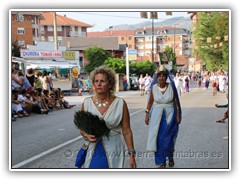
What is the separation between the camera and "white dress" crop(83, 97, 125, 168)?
5828 mm

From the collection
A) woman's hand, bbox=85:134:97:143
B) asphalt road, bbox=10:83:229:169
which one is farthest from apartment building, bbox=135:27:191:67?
woman's hand, bbox=85:134:97:143

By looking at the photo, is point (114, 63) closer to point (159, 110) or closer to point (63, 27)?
point (63, 27)

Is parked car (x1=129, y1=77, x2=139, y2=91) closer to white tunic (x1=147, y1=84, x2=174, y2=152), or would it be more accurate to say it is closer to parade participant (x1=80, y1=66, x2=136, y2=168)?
white tunic (x1=147, y1=84, x2=174, y2=152)

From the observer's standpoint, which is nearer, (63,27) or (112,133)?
(112,133)

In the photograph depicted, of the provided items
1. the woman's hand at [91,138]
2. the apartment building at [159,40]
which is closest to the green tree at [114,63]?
the apartment building at [159,40]

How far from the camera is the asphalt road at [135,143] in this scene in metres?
8.83

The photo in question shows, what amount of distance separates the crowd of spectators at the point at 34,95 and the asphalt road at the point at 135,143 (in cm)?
54

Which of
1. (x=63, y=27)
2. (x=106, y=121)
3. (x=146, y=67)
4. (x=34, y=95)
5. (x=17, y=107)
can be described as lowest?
(x=17, y=107)

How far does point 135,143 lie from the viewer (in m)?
11.3

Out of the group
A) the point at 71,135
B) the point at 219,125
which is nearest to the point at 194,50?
the point at 219,125

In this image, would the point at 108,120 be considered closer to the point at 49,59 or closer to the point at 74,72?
the point at 74,72

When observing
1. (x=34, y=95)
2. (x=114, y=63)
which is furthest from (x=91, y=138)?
(x=34, y=95)

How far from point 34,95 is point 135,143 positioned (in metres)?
8.73
